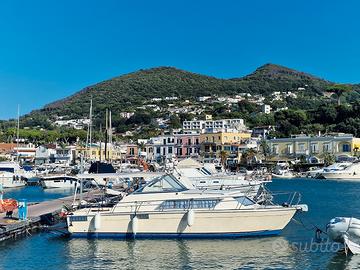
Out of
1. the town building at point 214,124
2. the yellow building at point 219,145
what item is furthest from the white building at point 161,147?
the town building at point 214,124

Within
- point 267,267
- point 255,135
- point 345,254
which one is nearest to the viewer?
point 267,267

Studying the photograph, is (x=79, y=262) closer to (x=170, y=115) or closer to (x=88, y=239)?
(x=88, y=239)

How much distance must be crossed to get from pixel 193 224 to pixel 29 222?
904 cm

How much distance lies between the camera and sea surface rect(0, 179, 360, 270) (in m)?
20.7

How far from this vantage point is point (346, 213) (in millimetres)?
35156

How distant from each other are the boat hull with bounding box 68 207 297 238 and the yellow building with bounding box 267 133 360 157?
75570mm

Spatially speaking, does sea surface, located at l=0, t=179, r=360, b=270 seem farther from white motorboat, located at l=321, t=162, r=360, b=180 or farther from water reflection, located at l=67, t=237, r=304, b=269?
white motorboat, located at l=321, t=162, r=360, b=180

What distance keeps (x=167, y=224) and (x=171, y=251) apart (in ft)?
6.81

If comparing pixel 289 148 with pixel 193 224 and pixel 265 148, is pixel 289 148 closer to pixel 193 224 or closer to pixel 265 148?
pixel 265 148

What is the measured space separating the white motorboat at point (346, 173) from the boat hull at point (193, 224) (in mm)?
60428

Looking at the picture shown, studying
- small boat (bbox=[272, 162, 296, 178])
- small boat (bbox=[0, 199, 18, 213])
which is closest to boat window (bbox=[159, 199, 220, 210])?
small boat (bbox=[0, 199, 18, 213])

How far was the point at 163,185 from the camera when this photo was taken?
2591cm

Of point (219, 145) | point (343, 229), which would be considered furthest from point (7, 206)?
point (219, 145)

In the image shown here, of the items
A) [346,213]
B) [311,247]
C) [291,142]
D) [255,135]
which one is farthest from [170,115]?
[311,247]
